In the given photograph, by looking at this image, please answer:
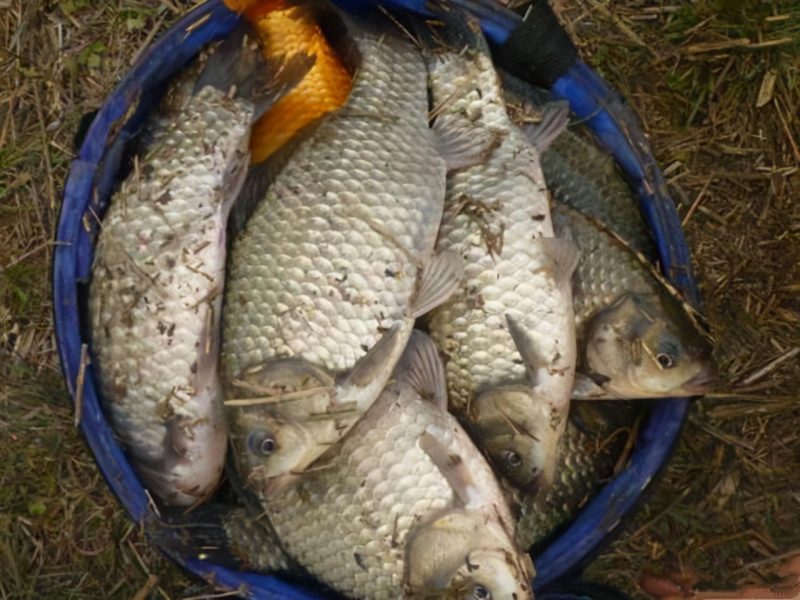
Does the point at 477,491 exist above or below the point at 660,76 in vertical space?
below

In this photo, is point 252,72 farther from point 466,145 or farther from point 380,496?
point 380,496

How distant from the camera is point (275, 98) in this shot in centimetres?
210

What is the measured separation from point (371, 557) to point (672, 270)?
1.05m

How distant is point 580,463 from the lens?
2.31 m

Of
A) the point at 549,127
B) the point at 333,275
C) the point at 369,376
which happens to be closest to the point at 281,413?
the point at 369,376

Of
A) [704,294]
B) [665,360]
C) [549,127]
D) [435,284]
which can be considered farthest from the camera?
[704,294]

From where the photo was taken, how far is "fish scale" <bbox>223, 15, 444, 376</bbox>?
6.39 ft

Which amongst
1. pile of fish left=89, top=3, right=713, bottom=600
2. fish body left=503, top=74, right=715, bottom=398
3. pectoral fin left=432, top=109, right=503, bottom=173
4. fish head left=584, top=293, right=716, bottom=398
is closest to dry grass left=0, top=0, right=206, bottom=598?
pile of fish left=89, top=3, right=713, bottom=600

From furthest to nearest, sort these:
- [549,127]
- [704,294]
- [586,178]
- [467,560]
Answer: [704,294] < [586,178] < [549,127] < [467,560]

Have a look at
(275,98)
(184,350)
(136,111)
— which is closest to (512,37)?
(275,98)

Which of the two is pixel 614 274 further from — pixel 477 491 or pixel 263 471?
pixel 263 471

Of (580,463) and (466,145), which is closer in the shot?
(466,145)

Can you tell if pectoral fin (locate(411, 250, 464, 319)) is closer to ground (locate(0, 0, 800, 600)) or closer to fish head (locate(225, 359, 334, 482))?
fish head (locate(225, 359, 334, 482))

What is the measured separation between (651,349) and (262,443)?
0.92 m
